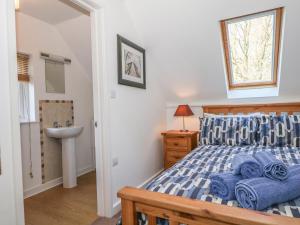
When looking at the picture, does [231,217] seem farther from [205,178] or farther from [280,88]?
[280,88]

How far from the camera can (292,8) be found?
2.07 m

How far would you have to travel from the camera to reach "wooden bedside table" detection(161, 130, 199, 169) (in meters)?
Result: 2.95

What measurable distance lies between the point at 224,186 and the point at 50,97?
8.19 feet

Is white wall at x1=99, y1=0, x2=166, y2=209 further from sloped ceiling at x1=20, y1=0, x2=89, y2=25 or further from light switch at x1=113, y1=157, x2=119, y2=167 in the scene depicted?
sloped ceiling at x1=20, y1=0, x2=89, y2=25

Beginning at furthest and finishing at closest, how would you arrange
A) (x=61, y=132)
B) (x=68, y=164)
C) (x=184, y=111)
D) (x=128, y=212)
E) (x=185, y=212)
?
1. (x=184, y=111)
2. (x=68, y=164)
3. (x=61, y=132)
4. (x=128, y=212)
5. (x=185, y=212)

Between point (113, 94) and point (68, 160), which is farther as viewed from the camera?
point (68, 160)

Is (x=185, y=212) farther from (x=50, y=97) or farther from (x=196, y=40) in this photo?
(x=50, y=97)

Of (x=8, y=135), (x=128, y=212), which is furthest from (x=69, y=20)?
(x=128, y=212)

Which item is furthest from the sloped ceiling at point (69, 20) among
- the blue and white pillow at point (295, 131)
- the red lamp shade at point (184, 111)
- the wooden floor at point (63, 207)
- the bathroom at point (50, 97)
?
the blue and white pillow at point (295, 131)

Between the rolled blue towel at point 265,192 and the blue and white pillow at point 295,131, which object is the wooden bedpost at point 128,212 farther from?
the blue and white pillow at point 295,131

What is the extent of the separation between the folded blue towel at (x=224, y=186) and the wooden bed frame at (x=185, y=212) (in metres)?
0.25

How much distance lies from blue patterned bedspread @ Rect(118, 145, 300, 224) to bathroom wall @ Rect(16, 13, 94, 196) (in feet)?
6.02

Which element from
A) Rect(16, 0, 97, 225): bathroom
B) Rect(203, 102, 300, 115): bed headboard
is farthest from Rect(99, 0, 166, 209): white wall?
Rect(203, 102, 300, 115): bed headboard

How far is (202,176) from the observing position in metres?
1.43
